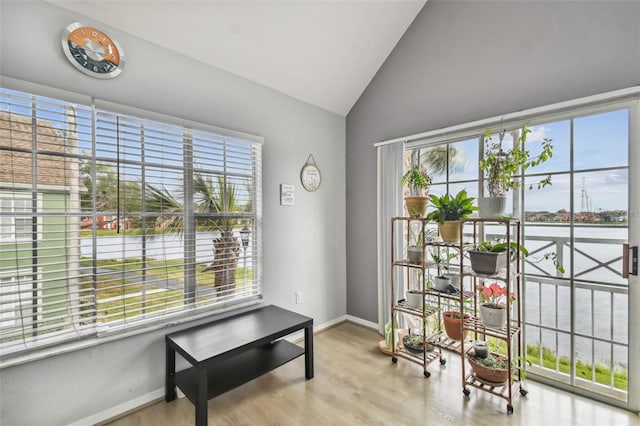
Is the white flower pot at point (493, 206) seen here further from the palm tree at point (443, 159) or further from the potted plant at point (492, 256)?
the palm tree at point (443, 159)

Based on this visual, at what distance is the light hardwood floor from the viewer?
→ 1.79 meters

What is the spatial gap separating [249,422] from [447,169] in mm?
2557

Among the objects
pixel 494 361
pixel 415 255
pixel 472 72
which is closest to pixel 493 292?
pixel 494 361

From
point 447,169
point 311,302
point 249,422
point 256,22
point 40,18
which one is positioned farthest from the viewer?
point 311,302

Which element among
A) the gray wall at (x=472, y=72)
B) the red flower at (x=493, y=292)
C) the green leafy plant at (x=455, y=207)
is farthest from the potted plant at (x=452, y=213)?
the gray wall at (x=472, y=72)

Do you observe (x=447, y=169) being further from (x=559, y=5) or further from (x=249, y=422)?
(x=249, y=422)

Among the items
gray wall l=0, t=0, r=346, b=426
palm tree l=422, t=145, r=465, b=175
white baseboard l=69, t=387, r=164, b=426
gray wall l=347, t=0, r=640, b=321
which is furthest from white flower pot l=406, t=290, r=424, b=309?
white baseboard l=69, t=387, r=164, b=426

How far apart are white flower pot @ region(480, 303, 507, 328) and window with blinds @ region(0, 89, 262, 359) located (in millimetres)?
1861

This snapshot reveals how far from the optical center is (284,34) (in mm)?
2332

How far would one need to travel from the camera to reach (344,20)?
2.48 m

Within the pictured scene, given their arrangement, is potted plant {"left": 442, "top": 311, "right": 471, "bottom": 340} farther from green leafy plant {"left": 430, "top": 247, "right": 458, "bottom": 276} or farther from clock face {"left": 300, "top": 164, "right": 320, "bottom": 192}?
clock face {"left": 300, "top": 164, "right": 320, "bottom": 192}

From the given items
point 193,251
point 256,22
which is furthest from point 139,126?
point 256,22

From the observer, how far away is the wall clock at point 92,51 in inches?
64.7

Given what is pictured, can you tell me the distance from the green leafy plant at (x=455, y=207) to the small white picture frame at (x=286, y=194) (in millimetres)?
1338
